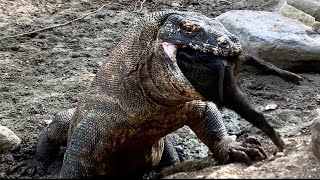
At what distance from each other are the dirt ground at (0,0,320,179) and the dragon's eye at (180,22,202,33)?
0.71 meters

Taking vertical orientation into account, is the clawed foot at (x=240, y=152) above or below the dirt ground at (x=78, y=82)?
above

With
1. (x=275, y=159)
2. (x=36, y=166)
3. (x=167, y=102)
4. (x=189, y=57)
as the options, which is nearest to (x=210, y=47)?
(x=189, y=57)

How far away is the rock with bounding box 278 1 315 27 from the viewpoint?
23.7ft

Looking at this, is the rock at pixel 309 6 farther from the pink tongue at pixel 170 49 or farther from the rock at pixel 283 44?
the pink tongue at pixel 170 49

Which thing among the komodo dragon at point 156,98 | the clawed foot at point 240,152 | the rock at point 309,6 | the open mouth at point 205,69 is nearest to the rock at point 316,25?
the rock at point 309,6

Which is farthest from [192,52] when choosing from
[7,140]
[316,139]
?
[7,140]

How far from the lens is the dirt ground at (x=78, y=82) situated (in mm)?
3926

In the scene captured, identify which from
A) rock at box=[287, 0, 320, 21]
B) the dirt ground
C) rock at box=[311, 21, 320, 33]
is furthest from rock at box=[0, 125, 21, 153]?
rock at box=[287, 0, 320, 21]

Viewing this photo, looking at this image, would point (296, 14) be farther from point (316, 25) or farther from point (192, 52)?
point (192, 52)

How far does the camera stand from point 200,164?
13.3 ft

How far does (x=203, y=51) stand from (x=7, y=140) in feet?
Result: 6.70

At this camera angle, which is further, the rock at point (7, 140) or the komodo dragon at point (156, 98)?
the rock at point (7, 140)

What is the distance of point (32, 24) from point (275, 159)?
4887 millimetres

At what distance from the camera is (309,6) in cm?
759
